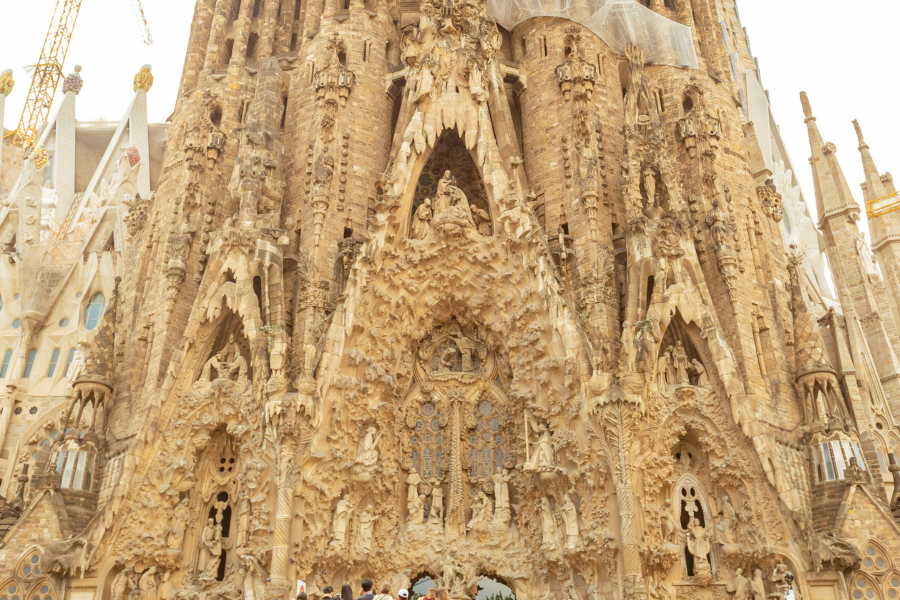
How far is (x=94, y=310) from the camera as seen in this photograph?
82.1 ft

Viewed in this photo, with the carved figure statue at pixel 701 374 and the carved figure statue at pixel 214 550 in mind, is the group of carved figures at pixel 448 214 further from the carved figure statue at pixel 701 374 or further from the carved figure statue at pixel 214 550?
the carved figure statue at pixel 214 550

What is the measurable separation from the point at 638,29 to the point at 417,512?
12.8 metres

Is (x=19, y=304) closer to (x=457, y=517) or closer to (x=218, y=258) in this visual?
(x=218, y=258)

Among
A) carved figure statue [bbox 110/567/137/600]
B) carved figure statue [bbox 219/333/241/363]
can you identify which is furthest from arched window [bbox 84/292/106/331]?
carved figure statue [bbox 110/567/137/600]

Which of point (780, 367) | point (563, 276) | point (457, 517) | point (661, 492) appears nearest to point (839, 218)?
point (780, 367)

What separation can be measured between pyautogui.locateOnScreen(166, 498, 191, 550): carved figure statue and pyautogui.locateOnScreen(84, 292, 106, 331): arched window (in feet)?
39.4

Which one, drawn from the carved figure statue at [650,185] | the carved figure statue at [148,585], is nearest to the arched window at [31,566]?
the carved figure statue at [148,585]

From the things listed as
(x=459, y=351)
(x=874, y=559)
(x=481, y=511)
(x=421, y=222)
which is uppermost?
(x=421, y=222)

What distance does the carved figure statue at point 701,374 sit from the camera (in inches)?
600

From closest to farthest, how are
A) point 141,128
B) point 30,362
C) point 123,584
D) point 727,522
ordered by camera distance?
point 123,584 → point 727,522 → point 30,362 → point 141,128

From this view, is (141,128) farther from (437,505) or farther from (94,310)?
(437,505)

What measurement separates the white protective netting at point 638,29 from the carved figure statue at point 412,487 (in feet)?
38.2

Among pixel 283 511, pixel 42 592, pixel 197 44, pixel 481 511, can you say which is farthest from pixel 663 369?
pixel 197 44

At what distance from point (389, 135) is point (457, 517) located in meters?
9.45
